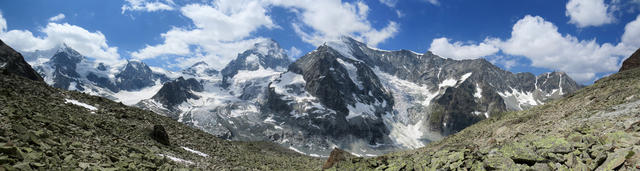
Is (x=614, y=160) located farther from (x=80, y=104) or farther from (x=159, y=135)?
(x=80, y=104)

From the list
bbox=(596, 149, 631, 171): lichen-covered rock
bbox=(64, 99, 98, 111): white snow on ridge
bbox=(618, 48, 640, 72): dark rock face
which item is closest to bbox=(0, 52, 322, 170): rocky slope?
bbox=(64, 99, 98, 111): white snow on ridge

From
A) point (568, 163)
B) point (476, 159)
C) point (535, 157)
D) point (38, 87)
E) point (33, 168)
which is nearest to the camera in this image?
point (33, 168)

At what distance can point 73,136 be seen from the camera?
20.9 metres

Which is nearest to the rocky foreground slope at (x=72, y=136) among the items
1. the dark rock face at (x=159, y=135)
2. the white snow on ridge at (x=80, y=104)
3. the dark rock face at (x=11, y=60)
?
the white snow on ridge at (x=80, y=104)

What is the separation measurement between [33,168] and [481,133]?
44234 mm

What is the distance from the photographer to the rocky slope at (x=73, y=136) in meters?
13.6

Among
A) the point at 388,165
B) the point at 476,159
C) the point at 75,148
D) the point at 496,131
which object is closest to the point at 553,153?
the point at 476,159

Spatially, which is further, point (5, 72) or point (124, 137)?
point (5, 72)

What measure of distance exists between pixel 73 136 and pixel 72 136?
0.21 m

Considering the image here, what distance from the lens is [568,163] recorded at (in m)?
13.0

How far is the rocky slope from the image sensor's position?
13633 mm

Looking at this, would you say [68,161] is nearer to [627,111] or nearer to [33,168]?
[33,168]

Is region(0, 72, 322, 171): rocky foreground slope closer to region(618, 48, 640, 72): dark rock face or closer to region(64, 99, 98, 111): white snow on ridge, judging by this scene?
region(64, 99, 98, 111): white snow on ridge

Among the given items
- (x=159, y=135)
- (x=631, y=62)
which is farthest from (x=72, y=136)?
(x=631, y=62)
